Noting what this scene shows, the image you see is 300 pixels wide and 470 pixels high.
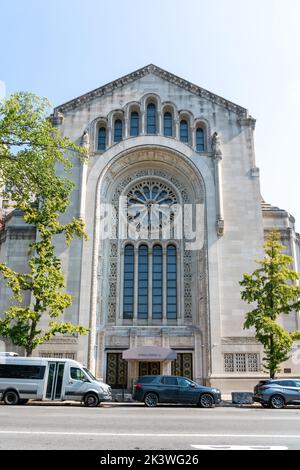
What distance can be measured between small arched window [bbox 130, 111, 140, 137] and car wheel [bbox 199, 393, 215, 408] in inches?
764

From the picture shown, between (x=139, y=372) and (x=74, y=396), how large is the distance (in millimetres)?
8270

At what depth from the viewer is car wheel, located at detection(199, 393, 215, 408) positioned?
59.8ft

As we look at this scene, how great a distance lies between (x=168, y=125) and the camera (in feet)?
103

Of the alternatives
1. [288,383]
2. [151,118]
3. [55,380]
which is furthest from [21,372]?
[151,118]

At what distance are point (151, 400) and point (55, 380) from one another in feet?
14.2

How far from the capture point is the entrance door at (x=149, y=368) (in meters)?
26.2

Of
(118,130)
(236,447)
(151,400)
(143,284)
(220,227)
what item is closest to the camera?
(236,447)

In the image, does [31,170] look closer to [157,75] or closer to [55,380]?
[55,380]

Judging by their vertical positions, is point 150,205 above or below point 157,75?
below

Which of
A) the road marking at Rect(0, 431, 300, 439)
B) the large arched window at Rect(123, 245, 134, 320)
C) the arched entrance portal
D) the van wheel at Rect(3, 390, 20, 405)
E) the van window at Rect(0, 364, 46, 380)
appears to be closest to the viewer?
the road marking at Rect(0, 431, 300, 439)

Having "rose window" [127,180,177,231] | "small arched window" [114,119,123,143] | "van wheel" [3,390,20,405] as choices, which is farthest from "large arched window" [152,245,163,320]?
"van wheel" [3,390,20,405]

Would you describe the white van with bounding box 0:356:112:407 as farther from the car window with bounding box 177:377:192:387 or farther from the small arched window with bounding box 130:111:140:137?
the small arched window with bounding box 130:111:140:137

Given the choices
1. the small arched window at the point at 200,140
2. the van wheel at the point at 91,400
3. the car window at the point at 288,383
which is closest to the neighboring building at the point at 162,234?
the small arched window at the point at 200,140

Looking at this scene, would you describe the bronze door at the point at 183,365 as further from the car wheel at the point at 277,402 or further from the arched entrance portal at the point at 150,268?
the car wheel at the point at 277,402
